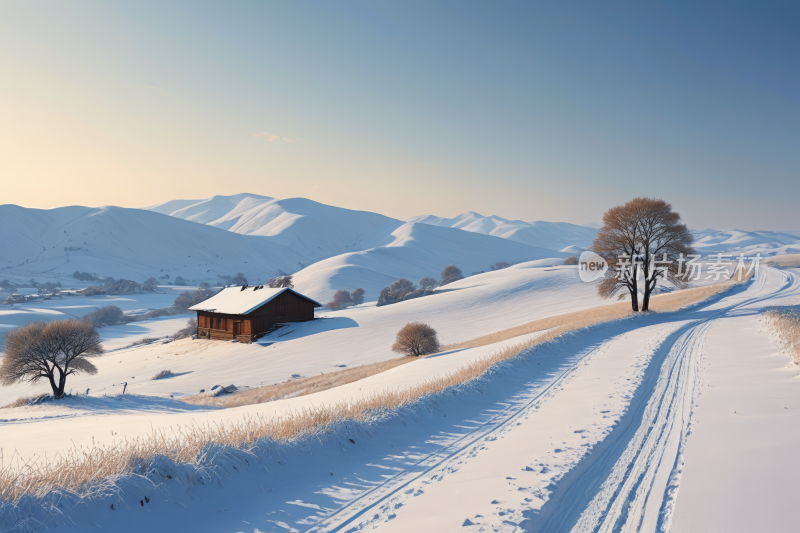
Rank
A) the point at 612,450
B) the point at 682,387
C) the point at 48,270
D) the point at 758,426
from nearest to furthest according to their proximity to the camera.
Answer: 1. the point at 612,450
2. the point at 758,426
3. the point at 682,387
4. the point at 48,270

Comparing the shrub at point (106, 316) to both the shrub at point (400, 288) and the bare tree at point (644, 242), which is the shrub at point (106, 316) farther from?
the bare tree at point (644, 242)

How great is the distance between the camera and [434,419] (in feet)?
28.2

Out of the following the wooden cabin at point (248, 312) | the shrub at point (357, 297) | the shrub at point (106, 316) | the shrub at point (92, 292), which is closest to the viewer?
the wooden cabin at point (248, 312)

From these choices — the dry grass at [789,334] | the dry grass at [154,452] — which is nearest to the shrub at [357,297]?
the dry grass at [789,334]

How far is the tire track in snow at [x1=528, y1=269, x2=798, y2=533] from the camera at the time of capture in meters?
4.75

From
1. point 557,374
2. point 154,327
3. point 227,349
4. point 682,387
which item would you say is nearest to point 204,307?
point 227,349

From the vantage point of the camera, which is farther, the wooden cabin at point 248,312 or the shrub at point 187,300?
the shrub at point 187,300

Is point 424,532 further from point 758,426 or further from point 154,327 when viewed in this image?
point 154,327

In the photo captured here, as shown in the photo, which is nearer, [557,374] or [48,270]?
[557,374]

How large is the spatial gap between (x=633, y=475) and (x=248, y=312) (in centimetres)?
4397

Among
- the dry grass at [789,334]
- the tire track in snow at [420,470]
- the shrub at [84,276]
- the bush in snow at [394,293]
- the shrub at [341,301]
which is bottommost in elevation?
the shrub at [341,301]

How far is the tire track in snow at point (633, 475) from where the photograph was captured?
475 cm

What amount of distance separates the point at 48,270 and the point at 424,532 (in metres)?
206

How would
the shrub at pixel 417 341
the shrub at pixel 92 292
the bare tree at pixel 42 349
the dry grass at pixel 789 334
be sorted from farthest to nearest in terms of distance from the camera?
the shrub at pixel 92 292
the shrub at pixel 417 341
the bare tree at pixel 42 349
the dry grass at pixel 789 334
